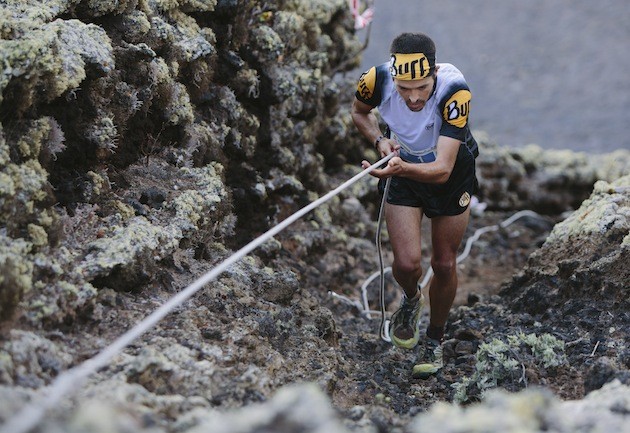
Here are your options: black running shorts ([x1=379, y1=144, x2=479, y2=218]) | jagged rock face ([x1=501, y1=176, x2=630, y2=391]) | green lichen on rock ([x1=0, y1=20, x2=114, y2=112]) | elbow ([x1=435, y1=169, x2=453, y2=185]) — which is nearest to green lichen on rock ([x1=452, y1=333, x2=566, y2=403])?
jagged rock face ([x1=501, y1=176, x2=630, y2=391])

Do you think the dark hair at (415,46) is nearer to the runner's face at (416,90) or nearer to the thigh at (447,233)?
the runner's face at (416,90)

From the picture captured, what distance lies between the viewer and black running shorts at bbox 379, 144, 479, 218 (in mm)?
5406

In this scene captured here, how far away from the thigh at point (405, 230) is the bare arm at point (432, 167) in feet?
1.56

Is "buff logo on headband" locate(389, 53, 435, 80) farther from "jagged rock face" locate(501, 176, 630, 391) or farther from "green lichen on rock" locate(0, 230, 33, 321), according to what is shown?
"green lichen on rock" locate(0, 230, 33, 321)

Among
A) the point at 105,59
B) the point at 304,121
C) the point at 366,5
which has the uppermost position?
the point at 366,5

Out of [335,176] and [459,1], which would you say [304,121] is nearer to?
[335,176]

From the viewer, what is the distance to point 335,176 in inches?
328

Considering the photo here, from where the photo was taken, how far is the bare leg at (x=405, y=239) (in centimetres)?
539

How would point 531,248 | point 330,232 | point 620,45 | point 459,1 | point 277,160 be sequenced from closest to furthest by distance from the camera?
point 277,160 → point 330,232 → point 531,248 → point 620,45 → point 459,1

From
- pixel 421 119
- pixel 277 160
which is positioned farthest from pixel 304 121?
pixel 421 119

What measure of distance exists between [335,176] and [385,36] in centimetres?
1054

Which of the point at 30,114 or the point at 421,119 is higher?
the point at 421,119

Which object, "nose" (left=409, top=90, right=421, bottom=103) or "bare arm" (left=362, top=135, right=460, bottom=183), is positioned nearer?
"bare arm" (left=362, top=135, right=460, bottom=183)

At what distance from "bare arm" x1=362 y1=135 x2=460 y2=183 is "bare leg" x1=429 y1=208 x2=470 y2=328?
0.54m
